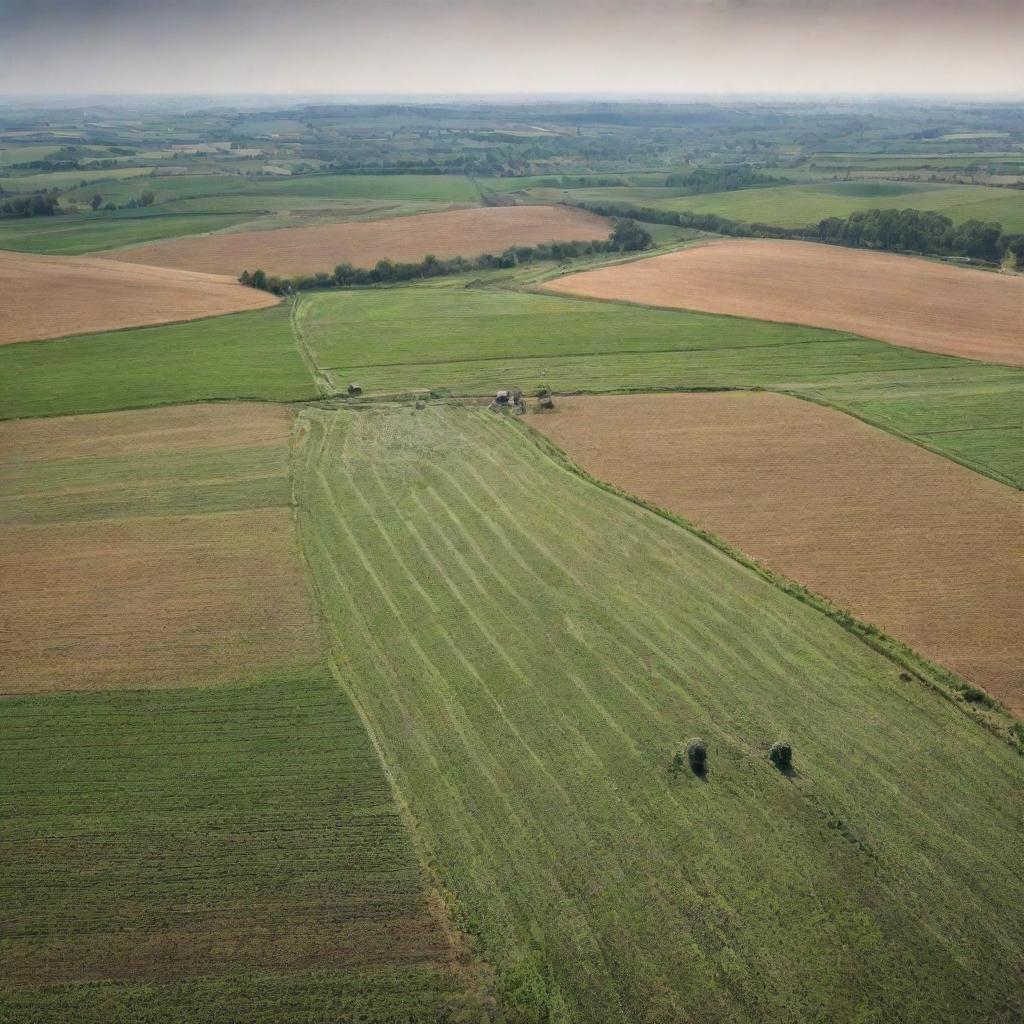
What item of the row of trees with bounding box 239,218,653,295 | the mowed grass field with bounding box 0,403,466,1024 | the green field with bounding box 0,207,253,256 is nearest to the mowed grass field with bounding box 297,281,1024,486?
the row of trees with bounding box 239,218,653,295

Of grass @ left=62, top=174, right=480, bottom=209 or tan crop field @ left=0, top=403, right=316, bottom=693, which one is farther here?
grass @ left=62, top=174, right=480, bottom=209

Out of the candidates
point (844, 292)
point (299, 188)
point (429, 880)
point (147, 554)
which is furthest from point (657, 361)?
point (299, 188)

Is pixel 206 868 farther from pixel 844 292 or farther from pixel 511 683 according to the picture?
pixel 844 292

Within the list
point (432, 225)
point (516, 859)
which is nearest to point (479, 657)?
point (516, 859)

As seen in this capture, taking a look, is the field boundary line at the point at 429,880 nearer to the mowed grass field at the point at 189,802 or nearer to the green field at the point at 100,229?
the mowed grass field at the point at 189,802

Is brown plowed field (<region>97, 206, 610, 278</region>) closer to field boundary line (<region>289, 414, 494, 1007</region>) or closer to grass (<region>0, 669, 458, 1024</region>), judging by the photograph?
field boundary line (<region>289, 414, 494, 1007</region>)
